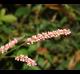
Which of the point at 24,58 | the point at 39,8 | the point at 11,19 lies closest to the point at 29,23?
the point at 39,8

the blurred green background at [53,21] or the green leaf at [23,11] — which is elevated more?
the green leaf at [23,11]

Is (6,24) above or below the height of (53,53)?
above

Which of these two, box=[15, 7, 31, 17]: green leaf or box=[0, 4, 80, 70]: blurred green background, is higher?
box=[15, 7, 31, 17]: green leaf

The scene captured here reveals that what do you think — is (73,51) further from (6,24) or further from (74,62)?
(6,24)

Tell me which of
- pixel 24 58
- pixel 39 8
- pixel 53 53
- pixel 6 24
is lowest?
pixel 24 58

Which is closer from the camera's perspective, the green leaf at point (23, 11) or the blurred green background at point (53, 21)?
the blurred green background at point (53, 21)

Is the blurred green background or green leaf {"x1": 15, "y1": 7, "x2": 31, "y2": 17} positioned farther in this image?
green leaf {"x1": 15, "y1": 7, "x2": 31, "y2": 17}

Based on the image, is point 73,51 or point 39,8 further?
point 39,8
